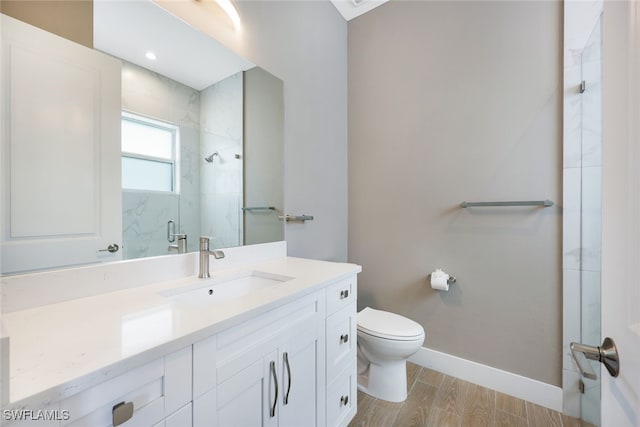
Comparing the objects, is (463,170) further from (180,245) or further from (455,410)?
(180,245)

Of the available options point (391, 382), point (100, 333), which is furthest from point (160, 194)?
point (391, 382)

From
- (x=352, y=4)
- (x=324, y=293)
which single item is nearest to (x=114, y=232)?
(x=324, y=293)

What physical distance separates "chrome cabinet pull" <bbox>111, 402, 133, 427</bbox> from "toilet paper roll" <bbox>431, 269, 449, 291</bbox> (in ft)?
5.55

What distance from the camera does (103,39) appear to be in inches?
36.1

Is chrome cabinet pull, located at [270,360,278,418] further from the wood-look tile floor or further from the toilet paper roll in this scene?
the toilet paper roll

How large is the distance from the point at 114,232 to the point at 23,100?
45cm

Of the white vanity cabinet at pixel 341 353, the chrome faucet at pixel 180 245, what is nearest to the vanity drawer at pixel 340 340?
the white vanity cabinet at pixel 341 353

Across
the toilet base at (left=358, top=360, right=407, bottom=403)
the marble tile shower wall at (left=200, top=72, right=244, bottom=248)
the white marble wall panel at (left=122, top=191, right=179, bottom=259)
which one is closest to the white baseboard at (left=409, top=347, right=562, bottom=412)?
the toilet base at (left=358, top=360, right=407, bottom=403)

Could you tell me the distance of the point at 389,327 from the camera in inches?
62.6

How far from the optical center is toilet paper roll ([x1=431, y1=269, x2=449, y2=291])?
5.73 ft

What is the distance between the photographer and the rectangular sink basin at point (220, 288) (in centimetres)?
101

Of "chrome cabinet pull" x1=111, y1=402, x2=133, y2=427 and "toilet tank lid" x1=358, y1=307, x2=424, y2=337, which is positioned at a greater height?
"chrome cabinet pull" x1=111, y1=402, x2=133, y2=427

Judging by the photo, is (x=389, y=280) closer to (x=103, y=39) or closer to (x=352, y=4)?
(x=103, y=39)

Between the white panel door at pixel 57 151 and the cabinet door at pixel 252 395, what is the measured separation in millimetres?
615
